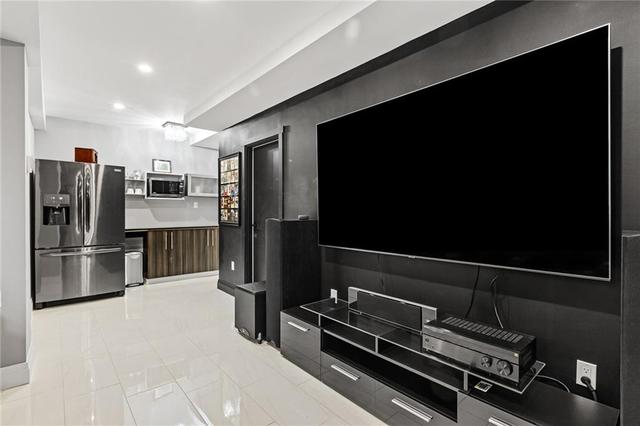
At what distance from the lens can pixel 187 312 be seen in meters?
3.88

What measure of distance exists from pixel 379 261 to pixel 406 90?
1.32 m

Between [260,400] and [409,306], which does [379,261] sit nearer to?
[409,306]

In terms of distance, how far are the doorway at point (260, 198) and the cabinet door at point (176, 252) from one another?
189 cm

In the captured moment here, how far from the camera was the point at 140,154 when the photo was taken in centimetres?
574

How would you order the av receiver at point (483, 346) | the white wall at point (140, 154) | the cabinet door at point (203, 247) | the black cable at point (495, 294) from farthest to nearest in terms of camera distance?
the cabinet door at point (203, 247) < the white wall at point (140, 154) < the black cable at point (495, 294) < the av receiver at point (483, 346)

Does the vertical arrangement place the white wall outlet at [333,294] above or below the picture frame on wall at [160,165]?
below

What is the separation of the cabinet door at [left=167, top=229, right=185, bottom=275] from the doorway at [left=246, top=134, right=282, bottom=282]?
1893 mm

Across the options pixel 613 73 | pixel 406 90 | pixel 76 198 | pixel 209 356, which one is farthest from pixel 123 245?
pixel 613 73

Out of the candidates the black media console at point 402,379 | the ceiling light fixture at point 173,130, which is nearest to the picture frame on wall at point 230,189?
the ceiling light fixture at point 173,130

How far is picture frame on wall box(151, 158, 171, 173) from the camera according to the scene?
5871mm

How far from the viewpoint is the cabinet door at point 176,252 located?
548cm

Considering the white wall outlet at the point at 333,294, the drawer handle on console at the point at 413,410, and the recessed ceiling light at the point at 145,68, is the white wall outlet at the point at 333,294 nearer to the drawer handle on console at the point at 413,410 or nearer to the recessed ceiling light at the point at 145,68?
the drawer handle on console at the point at 413,410

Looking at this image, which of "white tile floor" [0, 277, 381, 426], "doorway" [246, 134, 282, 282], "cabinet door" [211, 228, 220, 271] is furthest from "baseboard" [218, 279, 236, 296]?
"cabinet door" [211, 228, 220, 271]

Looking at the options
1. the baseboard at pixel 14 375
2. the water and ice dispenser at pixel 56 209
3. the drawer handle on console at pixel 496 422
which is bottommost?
the baseboard at pixel 14 375
